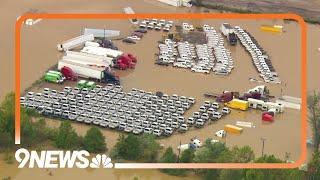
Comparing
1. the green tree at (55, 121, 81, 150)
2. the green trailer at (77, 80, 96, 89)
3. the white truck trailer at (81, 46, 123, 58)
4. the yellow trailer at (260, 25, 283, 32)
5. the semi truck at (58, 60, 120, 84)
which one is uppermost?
the yellow trailer at (260, 25, 283, 32)

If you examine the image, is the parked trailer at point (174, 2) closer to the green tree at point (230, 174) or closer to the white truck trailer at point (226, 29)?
the white truck trailer at point (226, 29)

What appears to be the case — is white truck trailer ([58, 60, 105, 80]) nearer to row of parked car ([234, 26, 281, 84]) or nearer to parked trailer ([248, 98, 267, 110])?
parked trailer ([248, 98, 267, 110])

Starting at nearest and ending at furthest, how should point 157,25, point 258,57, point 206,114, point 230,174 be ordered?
1. point 230,174
2. point 206,114
3. point 258,57
4. point 157,25

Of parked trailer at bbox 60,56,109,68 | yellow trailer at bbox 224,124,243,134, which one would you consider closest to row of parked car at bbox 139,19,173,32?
parked trailer at bbox 60,56,109,68

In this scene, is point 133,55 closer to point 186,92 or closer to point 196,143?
point 186,92

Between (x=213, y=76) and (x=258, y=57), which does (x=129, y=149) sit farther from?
(x=258, y=57)

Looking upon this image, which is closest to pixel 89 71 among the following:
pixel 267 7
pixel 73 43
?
pixel 73 43
